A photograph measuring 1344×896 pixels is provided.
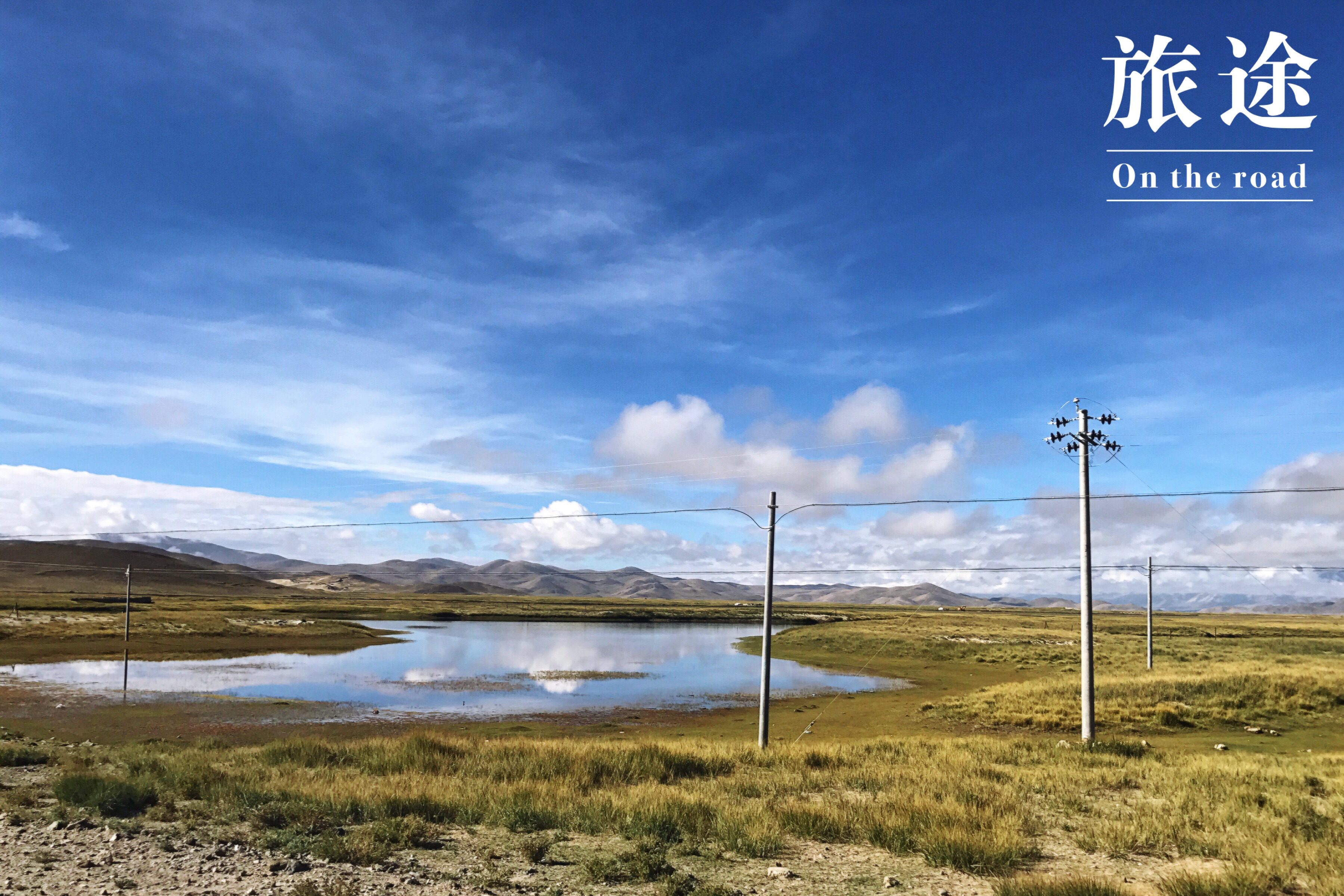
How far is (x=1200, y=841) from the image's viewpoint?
495 inches

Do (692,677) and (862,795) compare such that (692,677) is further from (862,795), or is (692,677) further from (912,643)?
(862,795)

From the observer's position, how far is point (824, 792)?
17.4 meters

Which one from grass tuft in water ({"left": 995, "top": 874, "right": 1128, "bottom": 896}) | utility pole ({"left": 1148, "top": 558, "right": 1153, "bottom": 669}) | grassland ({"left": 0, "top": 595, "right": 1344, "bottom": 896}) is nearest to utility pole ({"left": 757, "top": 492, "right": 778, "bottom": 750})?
grassland ({"left": 0, "top": 595, "right": 1344, "bottom": 896})

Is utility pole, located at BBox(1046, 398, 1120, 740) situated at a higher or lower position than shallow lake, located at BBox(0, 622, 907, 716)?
higher

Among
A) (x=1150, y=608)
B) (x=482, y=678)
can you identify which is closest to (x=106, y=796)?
(x=482, y=678)

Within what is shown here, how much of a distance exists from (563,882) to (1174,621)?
171 m

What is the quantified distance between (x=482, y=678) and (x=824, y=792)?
39.9 m

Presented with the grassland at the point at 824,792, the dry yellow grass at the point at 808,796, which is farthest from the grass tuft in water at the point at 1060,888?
the dry yellow grass at the point at 808,796

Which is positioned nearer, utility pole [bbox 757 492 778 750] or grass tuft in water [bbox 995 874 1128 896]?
grass tuft in water [bbox 995 874 1128 896]

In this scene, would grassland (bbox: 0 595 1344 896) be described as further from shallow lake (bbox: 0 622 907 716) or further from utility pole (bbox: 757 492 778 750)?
shallow lake (bbox: 0 622 907 716)

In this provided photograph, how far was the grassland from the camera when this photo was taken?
38.4 feet

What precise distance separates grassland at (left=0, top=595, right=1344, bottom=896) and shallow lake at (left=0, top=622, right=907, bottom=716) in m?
8.80

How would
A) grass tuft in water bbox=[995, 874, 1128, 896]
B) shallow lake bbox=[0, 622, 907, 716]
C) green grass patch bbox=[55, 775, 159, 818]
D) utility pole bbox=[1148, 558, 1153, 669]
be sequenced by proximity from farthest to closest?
utility pole bbox=[1148, 558, 1153, 669], shallow lake bbox=[0, 622, 907, 716], green grass patch bbox=[55, 775, 159, 818], grass tuft in water bbox=[995, 874, 1128, 896]

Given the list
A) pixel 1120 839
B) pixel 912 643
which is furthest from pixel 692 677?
pixel 1120 839
